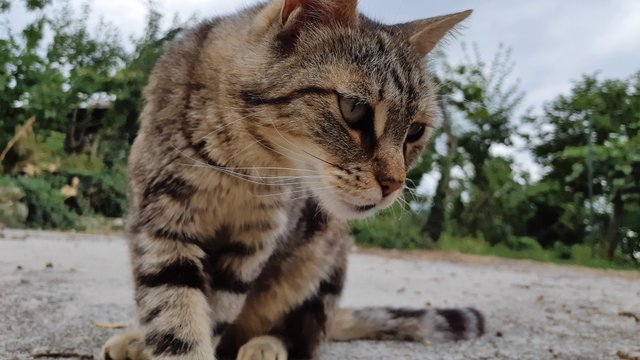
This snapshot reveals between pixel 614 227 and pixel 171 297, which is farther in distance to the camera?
pixel 614 227

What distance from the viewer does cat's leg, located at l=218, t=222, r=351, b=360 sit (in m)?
2.10

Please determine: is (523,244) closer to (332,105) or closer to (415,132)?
A: (415,132)

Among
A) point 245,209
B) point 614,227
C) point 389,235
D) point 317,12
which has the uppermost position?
point 317,12

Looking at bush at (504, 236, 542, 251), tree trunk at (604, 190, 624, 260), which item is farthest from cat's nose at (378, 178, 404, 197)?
bush at (504, 236, 542, 251)

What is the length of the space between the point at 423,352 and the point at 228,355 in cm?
73

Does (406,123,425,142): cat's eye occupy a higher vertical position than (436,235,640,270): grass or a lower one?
higher

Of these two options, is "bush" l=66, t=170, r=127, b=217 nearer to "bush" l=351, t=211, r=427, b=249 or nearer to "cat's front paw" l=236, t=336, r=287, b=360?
"bush" l=351, t=211, r=427, b=249

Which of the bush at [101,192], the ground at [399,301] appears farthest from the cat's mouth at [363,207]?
the bush at [101,192]

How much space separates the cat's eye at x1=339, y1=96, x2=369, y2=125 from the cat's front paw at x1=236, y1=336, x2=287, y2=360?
2.58ft

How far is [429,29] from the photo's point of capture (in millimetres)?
2066

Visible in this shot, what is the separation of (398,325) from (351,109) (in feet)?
3.82

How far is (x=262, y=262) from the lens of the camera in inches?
73.7

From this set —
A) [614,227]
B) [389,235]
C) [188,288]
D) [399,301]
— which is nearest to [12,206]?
[389,235]

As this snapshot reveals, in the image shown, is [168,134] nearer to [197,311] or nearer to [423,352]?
[197,311]
